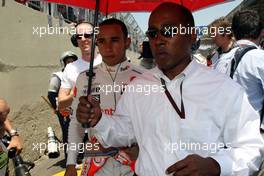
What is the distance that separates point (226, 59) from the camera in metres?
4.19

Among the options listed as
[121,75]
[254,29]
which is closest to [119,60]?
[121,75]

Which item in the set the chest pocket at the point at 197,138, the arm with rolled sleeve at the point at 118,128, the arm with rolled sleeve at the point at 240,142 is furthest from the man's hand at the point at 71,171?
the arm with rolled sleeve at the point at 240,142

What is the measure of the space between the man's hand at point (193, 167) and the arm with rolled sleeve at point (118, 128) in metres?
0.53

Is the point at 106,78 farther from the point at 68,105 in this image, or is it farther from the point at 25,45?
the point at 25,45

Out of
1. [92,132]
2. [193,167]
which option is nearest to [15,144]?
[92,132]

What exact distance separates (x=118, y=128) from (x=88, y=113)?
0.20 m

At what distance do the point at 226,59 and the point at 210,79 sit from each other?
2.21 metres

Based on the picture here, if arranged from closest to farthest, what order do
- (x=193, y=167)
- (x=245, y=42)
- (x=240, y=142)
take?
(x=193, y=167), (x=240, y=142), (x=245, y=42)

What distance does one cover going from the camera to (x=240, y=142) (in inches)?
75.4

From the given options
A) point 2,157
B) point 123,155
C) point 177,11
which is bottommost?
point 2,157

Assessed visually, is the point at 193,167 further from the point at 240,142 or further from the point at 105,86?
the point at 105,86

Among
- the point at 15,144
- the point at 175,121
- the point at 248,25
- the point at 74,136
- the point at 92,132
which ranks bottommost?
the point at 15,144

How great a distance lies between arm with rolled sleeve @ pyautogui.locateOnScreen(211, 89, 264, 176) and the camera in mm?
1869

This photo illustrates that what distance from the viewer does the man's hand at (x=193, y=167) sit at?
1.74 m
